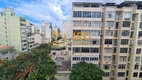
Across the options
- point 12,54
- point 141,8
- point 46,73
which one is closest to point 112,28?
point 141,8

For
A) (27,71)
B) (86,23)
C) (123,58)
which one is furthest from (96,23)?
(27,71)

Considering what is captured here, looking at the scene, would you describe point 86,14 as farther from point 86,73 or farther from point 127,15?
point 86,73

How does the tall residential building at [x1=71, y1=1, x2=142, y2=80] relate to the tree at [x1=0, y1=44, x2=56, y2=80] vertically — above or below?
above

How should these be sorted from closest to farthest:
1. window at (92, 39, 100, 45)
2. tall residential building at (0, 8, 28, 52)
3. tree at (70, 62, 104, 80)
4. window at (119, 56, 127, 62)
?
1. tree at (70, 62, 104, 80)
2. window at (92, 39, 100, 45)
3. window at (119, 56, 127, 62)
4. tall residential building at (0, 8, 28, 52)

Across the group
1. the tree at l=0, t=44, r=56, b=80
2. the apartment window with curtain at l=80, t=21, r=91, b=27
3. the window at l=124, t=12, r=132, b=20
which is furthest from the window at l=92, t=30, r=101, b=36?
the tree at l=0, t=44, r=56, b=80

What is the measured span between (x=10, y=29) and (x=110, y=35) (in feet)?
82.6

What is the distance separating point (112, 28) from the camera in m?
15.2

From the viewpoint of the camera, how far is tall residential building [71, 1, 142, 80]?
14555mm

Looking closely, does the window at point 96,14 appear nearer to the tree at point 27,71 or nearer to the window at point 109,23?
the window at point 109,23

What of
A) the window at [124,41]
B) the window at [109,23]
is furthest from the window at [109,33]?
the window at [124,41]

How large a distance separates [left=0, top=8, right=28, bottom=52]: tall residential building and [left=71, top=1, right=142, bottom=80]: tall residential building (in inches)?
785

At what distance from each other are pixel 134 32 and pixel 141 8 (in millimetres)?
3585

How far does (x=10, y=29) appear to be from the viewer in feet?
92.8

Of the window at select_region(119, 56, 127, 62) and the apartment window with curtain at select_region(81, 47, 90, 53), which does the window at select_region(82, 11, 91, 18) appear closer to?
the apartment window with curtain at select_region(81, 47, 90, 53)
